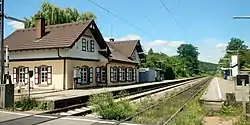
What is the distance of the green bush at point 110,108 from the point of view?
37.5 feet

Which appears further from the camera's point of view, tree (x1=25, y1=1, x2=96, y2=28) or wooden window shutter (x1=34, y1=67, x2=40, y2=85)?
tree (x1=25, y1=1, x2=96, y2=28)

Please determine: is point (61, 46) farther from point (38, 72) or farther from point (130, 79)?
point (130, 79)

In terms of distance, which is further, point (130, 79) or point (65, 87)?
point (130, 79)

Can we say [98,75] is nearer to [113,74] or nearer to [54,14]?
[113,74]

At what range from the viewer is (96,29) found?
29.5m

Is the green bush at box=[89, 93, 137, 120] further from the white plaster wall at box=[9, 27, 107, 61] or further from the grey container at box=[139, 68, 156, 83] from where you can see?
the grey container at box=[139, 68, 156, 83]

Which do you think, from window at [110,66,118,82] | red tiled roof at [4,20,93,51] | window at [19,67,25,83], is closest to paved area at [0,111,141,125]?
red tiled roof at [4,20,93,51]

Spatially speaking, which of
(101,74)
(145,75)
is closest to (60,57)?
(101,74)

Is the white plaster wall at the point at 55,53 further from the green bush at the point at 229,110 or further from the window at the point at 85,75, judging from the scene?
the green bush at the point at 229,110

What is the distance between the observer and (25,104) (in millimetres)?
14031

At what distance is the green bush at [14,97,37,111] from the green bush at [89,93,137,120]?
3290 millimetres

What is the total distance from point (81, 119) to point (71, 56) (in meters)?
15.3

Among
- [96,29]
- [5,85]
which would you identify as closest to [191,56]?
[96,29]

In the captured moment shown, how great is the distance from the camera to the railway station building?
25.3 metres
